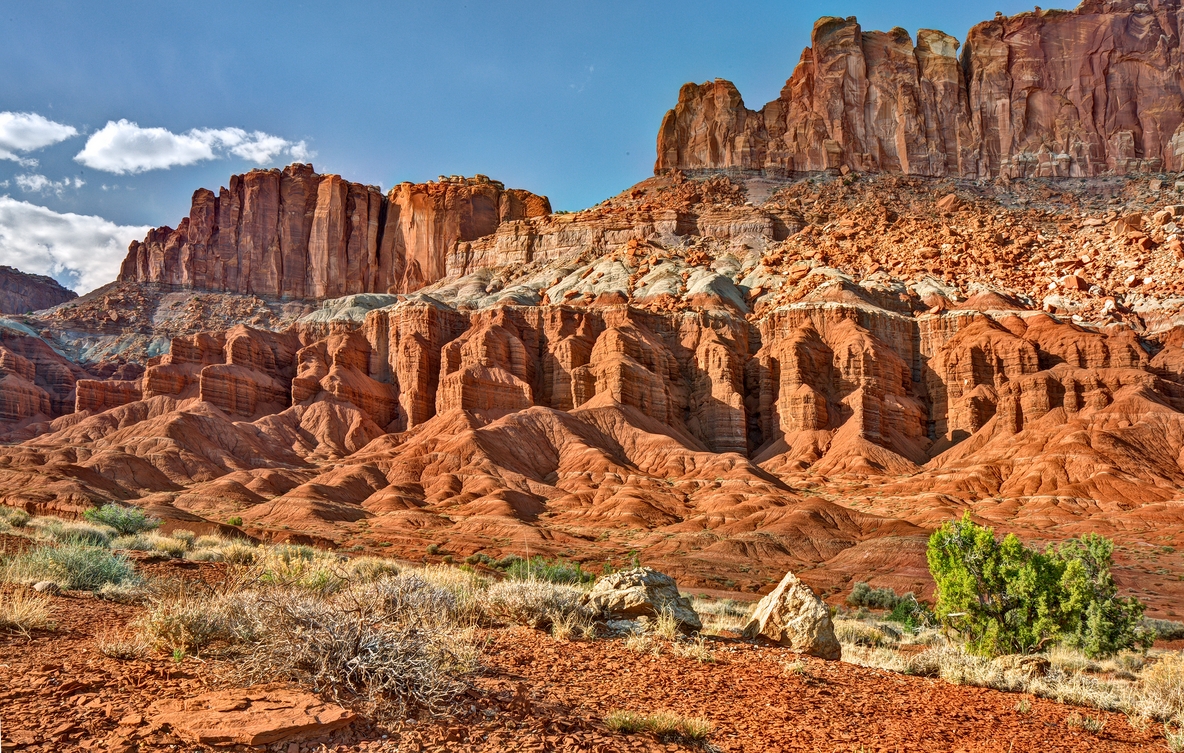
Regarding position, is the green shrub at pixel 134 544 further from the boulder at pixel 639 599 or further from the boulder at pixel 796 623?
the boulder at pixel 796 623

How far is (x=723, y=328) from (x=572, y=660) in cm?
8733

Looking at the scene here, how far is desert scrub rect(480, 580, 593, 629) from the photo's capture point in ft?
33.9

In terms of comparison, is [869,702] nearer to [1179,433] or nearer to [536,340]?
[1179,433]

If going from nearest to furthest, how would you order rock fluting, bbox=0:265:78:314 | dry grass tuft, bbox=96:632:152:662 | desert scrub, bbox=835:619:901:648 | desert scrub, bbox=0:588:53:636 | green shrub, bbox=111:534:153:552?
dry grass tuft, bbox=96:632:152:662, desert scrub, bbox=0:588:53:636, desert scrub, bbox=835:619:901:648, green shrub, bbox=111:534:153:552, rock fluting, bbox=0:265:78:314

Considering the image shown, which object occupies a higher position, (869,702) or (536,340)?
(536,340)

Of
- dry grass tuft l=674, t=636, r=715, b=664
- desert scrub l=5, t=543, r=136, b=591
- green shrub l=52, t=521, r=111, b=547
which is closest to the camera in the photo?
dry grass tuft l=674, t=636, r=715, b=664

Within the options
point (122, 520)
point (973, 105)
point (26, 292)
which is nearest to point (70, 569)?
point (122, 520)

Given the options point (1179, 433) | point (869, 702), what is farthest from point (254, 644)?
point (1179, 433)

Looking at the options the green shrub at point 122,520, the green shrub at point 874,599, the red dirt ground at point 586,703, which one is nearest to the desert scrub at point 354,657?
the red dirt ground at point 586,703

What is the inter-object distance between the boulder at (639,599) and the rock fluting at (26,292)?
623 feet

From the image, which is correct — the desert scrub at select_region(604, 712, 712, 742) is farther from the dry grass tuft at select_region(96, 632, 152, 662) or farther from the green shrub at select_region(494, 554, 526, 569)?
the green shrub at select_region(494, 554, 526, 569)

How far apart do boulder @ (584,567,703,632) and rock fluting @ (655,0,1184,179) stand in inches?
5358

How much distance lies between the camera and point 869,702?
28.2 feet

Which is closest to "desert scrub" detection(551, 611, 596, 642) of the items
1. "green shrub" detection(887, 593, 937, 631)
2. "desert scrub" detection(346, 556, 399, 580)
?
"desert scrub" detection(346, 556, 399, 580)
